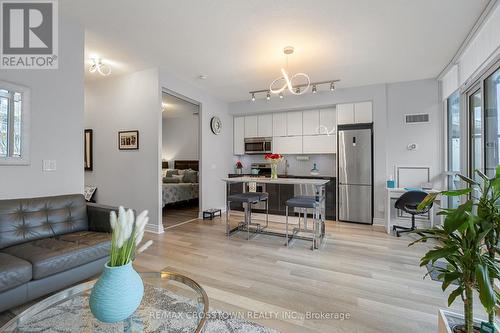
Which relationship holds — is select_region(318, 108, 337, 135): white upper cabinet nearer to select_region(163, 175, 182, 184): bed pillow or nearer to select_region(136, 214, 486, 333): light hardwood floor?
select_region(136, 214, 486, 333): light hardwood floor

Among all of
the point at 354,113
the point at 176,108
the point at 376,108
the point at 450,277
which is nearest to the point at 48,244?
the point at 450,277

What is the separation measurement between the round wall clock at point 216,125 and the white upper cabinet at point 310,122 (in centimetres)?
203

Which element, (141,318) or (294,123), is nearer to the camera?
(141,318)

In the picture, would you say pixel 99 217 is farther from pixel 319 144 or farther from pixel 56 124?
pixel 319 144

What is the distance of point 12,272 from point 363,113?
5413 mm

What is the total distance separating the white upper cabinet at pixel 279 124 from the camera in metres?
5.77

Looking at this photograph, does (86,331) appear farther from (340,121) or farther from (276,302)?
(340,121)

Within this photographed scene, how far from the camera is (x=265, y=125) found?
19.6 ft

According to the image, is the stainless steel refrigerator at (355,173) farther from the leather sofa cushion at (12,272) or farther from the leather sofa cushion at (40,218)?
the leather sofa cushion at (12,272)

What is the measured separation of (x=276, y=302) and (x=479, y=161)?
3.13 meters

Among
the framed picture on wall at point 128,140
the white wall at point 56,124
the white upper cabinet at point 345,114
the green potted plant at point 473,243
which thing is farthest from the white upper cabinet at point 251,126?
the green potted plant at point 473,243

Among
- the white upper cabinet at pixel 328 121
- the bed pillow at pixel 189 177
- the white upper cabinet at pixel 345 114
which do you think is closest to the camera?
the white upper cabinet at pixel 345 114

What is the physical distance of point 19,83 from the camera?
2.40 metres

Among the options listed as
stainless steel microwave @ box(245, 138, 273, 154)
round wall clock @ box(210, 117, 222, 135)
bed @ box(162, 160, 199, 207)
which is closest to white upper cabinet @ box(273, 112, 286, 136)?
stainless steel microwave @ box(245, 138, 273, 154)
